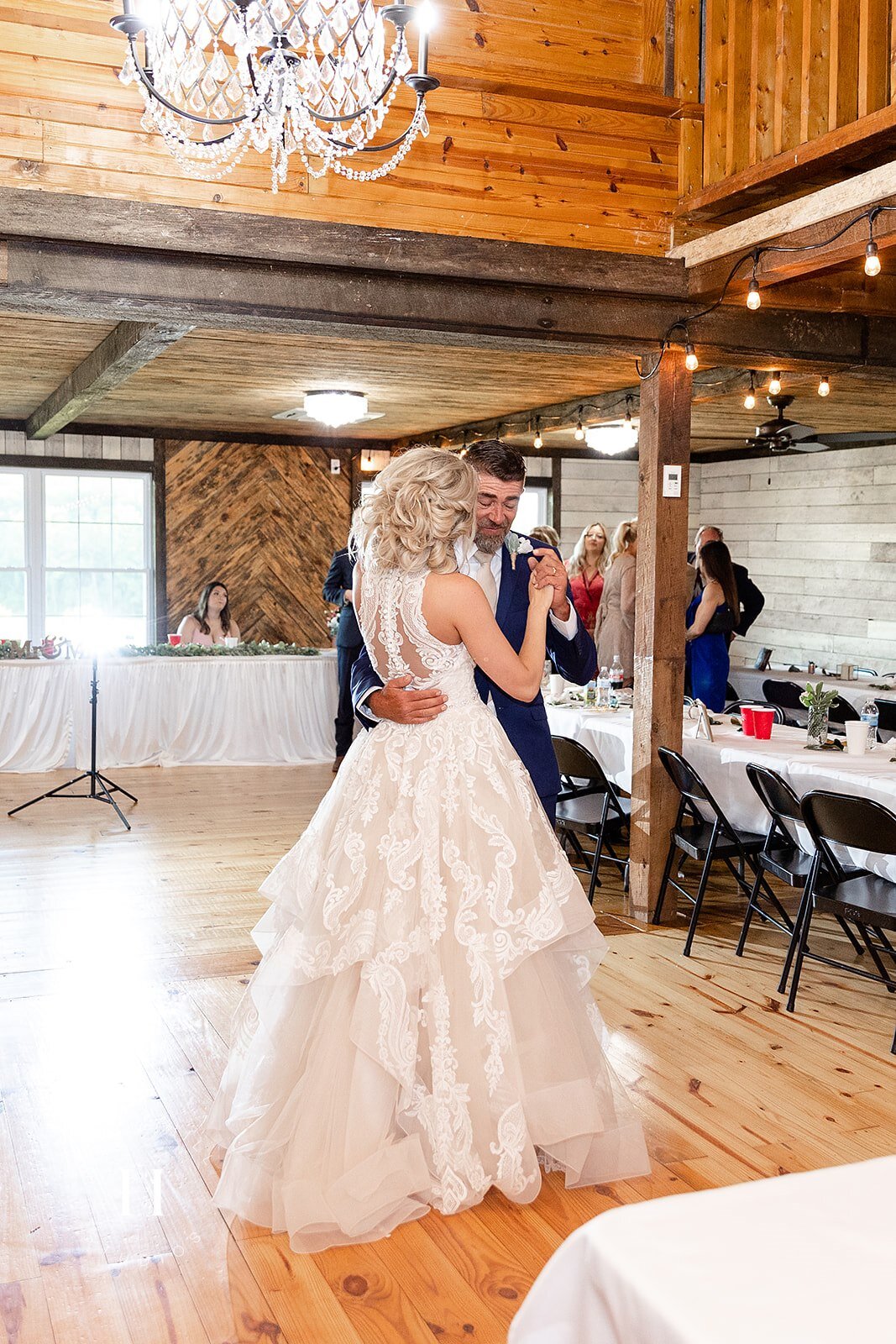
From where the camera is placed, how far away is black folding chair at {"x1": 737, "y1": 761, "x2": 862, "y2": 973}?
14.8ft

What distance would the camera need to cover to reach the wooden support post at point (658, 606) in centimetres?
536

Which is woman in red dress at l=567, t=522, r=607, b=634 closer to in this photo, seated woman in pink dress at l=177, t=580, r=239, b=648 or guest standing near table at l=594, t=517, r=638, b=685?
guest standing near table at l=594, t=517, r=638, b=685

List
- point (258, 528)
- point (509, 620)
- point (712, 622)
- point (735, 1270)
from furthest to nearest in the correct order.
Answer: point (258, 528) → point (712, 622) → point (509, 620) → point (735, 1270)

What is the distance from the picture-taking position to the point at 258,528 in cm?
1229

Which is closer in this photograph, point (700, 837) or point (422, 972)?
point (422, 972)

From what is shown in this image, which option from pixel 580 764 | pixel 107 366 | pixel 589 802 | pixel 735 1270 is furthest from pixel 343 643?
pixel 735 1270

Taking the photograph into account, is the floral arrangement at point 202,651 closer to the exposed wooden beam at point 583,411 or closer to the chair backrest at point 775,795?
the exposed wooden beam at point 583,411

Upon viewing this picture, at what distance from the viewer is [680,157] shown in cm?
517

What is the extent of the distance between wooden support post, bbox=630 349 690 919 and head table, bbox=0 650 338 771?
484 centimetres

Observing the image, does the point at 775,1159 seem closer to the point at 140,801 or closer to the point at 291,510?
the point at 140,801

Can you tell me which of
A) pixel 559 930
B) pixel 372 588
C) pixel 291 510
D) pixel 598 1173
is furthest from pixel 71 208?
pixel 291 510

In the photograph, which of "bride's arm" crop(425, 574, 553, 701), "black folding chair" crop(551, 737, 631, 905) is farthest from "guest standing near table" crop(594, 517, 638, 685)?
"bride's arm" crop(425, 574, 553, 701)

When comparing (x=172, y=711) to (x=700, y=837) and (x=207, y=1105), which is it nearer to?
(x=700, y=837)

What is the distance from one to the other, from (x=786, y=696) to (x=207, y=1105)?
675 centimetres
